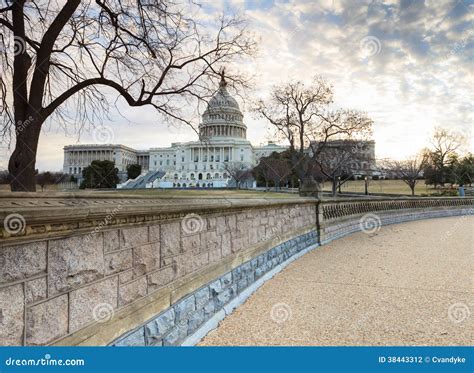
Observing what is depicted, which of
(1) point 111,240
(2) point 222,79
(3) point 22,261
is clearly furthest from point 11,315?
(2) point 222,79

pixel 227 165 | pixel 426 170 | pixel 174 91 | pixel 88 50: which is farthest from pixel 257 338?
pixel 227 165

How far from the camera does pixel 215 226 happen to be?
487cm

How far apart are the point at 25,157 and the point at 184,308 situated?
16.9ft

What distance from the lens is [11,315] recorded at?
6.46ft

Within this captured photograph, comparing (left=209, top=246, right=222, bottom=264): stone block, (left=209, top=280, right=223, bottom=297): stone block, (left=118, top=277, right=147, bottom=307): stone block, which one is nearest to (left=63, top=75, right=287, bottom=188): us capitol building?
(left=209, top=246, right=222, bottom=264): stone block

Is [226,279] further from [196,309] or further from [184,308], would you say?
[184,308]

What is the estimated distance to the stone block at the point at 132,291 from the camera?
2.90 m

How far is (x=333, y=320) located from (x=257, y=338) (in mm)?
1225

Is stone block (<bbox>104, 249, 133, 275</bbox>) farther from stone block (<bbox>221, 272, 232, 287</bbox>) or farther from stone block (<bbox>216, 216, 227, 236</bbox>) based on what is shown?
stone block (<bbox>221, 272, 232, 287</bbox>)

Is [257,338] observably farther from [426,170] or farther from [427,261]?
[426,170]

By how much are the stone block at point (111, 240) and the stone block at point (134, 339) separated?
0.79 metres

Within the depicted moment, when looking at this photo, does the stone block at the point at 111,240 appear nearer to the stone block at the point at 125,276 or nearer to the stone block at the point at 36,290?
the stone block at the point at 125,276

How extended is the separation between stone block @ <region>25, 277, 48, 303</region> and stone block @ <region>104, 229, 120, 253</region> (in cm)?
59

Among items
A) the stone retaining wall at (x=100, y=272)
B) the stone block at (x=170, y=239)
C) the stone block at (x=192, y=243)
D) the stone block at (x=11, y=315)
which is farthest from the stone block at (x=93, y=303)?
the stone block at (x=192, y=243)
